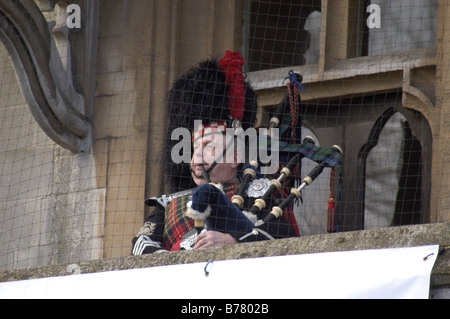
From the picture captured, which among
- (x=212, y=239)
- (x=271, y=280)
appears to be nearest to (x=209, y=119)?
(x=212, y=239)

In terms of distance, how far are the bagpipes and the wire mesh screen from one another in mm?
11

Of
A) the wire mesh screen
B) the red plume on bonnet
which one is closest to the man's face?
the wire mesh screen

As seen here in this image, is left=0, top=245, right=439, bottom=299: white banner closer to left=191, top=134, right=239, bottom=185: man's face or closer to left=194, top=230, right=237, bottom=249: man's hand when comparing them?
left=194, top=230, right=237, bottom=249: man's hand

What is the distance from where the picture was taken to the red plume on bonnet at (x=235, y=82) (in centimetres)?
579

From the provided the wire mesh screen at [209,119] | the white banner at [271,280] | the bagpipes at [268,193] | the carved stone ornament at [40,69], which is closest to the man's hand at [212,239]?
the bagpipes at [268,193]

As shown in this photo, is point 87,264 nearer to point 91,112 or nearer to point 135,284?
point 135,284

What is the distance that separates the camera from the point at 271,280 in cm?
393

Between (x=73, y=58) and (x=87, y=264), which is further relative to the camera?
(x=73, y=58)

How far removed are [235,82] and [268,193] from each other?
69cm

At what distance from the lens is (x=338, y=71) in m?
6.27
